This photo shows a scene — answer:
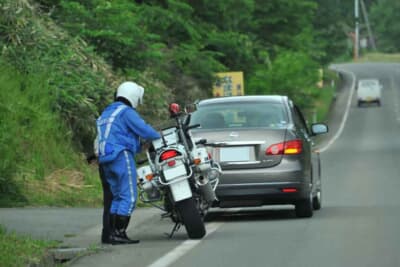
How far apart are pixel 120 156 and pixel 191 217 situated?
97cm

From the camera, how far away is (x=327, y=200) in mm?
19688

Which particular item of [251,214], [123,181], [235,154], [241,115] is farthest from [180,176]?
[251,214]

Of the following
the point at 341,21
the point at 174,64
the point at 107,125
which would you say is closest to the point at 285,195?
the point at 107,125

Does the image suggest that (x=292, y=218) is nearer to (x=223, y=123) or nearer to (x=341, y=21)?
(x=223, y=123)

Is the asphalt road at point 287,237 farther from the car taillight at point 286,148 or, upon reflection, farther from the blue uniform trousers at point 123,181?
the car taillight at point 286,148

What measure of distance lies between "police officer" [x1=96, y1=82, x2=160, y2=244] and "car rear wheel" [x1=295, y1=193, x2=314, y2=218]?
3.12m

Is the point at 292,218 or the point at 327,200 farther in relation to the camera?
the point at 327,200

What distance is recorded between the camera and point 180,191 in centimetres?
1246

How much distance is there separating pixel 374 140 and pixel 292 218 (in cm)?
4019

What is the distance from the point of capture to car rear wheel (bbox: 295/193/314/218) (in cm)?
1502

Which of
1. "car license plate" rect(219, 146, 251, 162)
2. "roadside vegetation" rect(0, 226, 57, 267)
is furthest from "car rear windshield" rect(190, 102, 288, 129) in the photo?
"roadside vegetation" rect(0, 226, 57, 267)

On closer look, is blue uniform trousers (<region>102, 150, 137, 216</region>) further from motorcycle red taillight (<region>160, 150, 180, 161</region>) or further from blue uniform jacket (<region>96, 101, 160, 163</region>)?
motorcycle red taillight (<region>160, 150, 180, 161</region>)

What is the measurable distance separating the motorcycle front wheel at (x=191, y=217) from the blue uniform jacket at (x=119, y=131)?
73 cm

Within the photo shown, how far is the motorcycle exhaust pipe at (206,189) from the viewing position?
1283 cm
